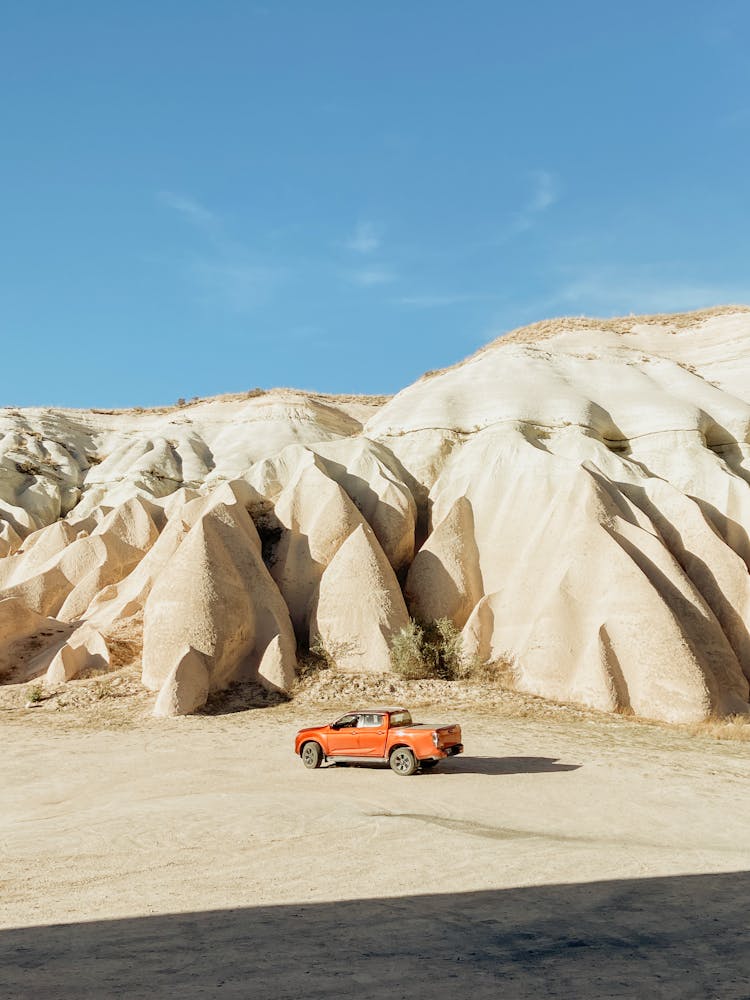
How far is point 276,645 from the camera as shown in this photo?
20.9m

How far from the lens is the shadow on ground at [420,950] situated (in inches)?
235

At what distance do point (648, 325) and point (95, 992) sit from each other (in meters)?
39.5

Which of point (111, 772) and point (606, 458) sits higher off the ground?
point (606, 458)

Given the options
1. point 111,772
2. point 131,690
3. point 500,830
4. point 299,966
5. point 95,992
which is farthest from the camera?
point 131,690

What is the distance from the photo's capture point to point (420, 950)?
6.73m

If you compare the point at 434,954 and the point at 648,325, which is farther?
the point at 648,325

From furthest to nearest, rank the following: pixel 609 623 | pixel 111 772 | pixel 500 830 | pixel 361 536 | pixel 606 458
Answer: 1. pixel 606 458
2. pixel 361 536
3. pixel 609 623
4. pixel 111 772
5. pixel 500 830

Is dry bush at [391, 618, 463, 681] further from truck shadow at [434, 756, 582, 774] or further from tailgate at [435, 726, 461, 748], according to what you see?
tailgate at [435, 726, 461, 748]

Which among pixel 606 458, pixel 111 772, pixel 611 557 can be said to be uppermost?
pixel 606 458

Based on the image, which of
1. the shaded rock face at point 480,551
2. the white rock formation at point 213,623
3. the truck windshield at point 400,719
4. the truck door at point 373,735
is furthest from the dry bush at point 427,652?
the truck door at point 373,735

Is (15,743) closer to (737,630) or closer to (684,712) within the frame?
(684,712)

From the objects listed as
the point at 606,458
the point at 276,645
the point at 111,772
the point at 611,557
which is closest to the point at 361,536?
the point at 276,645

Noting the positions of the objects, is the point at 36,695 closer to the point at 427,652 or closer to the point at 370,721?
the point at 427,652

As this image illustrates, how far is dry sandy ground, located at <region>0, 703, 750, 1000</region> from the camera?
20.6 feet
